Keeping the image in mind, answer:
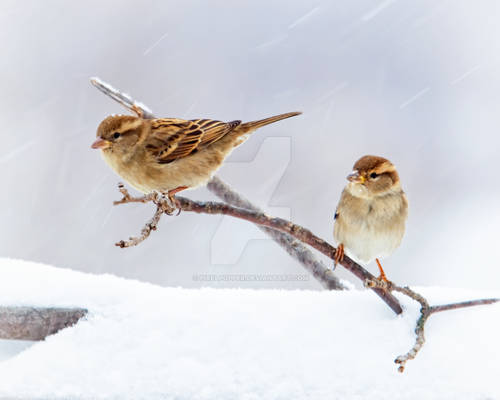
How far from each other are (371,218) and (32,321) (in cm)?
104

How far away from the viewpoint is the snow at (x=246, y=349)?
1165 mm

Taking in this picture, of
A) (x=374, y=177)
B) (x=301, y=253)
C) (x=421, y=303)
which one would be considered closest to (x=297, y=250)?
(x=301, y=253)

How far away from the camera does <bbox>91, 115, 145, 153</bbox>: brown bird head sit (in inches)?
72.3

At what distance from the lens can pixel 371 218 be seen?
1.93 meters

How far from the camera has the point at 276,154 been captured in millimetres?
3127

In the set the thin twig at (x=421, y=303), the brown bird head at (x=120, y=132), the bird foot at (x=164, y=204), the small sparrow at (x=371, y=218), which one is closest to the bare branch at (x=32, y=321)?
the bird foot at (x=164, y=204)

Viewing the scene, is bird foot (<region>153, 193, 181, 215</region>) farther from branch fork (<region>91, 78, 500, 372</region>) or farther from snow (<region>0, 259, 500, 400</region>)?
snow (<region>0, 259, 500, 400</region>)

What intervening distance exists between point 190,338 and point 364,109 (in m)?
3.46

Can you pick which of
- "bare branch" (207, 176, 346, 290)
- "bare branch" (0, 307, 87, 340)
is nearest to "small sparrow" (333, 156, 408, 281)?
"bare branch" (207, 176, 346, 290)

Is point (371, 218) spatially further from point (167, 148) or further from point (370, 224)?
point (167, 148)

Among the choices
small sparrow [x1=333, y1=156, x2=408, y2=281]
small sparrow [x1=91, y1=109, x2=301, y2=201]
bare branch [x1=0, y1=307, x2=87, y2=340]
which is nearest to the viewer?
bare branch [x1=0, y1=307, x2=87, y2=340]

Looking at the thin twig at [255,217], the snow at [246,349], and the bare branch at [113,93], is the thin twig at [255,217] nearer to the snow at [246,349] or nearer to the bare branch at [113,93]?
the snow at [246,349]

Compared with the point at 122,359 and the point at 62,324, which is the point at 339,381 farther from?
the point at 62,324

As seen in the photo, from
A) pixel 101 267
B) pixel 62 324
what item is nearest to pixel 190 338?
pixel 62 324
